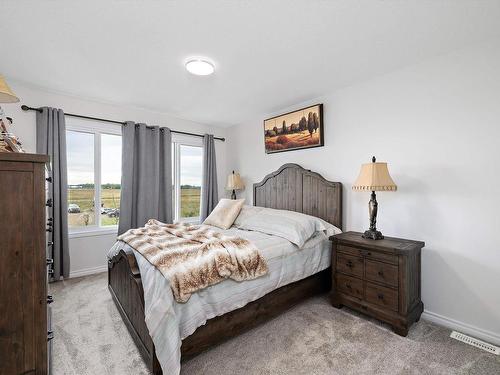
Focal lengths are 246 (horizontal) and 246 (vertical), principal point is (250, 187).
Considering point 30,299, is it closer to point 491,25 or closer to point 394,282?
point 394,282

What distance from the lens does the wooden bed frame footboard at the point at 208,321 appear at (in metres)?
1.74

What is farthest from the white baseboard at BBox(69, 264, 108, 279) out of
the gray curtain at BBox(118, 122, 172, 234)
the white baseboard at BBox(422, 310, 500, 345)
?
the white baseboard at BBox(422, 310, 500, 345)

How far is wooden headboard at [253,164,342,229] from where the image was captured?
3.01 m

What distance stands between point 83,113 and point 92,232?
1.66 meters

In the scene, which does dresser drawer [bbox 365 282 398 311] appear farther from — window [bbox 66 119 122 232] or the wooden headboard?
window [bbox 66 119 122 232]

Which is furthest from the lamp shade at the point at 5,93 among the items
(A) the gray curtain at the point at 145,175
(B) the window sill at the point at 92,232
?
(B) the window sill at the point at 92,232

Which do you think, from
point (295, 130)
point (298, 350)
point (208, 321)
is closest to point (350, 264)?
point (298, 350)

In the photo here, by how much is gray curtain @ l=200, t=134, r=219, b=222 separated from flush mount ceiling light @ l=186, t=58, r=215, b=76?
6.64ft

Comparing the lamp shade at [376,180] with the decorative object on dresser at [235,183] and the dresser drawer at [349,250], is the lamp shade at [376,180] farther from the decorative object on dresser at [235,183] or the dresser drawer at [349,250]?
the decorative object on dresser at [235,183]

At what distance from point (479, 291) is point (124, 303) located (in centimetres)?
309

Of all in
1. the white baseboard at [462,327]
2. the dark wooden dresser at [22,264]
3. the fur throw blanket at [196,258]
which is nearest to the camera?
the dark wooden dresser at [22,264]

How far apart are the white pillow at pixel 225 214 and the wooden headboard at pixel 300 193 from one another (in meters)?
0.61

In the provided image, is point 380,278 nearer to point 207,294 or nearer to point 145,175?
point 207,294

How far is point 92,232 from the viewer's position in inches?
138
